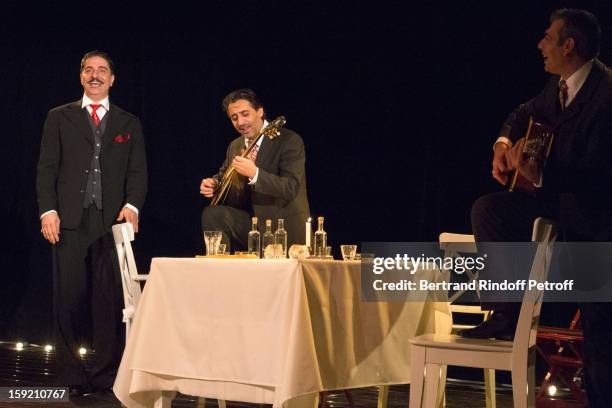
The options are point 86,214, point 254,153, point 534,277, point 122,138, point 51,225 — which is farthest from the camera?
point 122,138

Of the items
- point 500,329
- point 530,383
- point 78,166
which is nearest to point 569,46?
point 500,329

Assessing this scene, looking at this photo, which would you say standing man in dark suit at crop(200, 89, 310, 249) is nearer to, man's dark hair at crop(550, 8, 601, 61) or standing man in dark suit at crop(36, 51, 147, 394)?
standing man in dark suit at crop(36, 51, 147, 394)

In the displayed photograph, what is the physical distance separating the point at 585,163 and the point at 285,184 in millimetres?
1578

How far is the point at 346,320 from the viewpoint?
3.13m

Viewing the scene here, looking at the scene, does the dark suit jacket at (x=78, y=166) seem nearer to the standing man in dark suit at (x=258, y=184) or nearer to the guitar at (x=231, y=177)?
the standing man in dark suit at (x=258, y=184)

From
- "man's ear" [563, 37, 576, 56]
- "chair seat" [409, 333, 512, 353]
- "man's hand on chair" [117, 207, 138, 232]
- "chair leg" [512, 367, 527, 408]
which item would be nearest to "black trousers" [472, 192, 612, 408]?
"chair seat" [409, 333, 512, 353]

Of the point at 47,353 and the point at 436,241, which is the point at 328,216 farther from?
the point at 47,353

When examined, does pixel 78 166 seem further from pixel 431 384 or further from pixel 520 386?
pixel 520 386

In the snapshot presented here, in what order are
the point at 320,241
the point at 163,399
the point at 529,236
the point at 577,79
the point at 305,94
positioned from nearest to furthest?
1. the point at 529,236
2. the point at 577,79
3. the point at 163,399
4. the point at 320,241
5. the point at 305,94

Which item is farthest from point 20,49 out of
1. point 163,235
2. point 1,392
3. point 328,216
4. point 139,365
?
point 139,365

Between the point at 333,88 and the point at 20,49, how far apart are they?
109 inches

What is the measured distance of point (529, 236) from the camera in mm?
2787

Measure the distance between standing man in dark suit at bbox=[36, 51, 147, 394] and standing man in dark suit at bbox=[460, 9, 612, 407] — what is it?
2.45 m

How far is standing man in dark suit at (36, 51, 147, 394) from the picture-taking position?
15.1 feet
